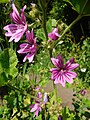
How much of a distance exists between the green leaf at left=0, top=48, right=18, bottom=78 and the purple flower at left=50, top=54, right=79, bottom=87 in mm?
157

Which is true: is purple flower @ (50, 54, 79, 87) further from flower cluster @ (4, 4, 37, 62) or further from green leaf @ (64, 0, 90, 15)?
green leaf @ (64, 0, 90, 15)

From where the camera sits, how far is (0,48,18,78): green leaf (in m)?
1.29

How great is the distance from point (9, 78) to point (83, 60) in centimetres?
464

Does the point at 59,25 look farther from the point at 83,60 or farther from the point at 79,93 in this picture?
the point at 83,60

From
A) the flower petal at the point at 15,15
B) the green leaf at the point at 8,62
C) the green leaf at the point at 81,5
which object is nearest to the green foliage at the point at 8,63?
the green leaf at the point at 8,62

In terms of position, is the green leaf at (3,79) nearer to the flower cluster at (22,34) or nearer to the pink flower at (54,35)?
the flower cluster at (22,34)

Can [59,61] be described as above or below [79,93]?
above

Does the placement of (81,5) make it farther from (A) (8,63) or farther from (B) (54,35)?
(A) (8,63)

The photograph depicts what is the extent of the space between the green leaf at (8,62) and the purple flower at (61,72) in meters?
0.16

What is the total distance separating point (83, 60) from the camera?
19.2 feet

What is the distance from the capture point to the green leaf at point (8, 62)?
1.29m

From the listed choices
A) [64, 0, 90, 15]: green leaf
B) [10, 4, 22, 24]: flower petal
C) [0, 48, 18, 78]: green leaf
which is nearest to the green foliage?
[0, 48, 18, 78]: green leaf

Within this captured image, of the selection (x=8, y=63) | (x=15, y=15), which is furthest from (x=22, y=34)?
(x=8, y=63)

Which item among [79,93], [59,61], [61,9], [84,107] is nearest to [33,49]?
[59,61]
